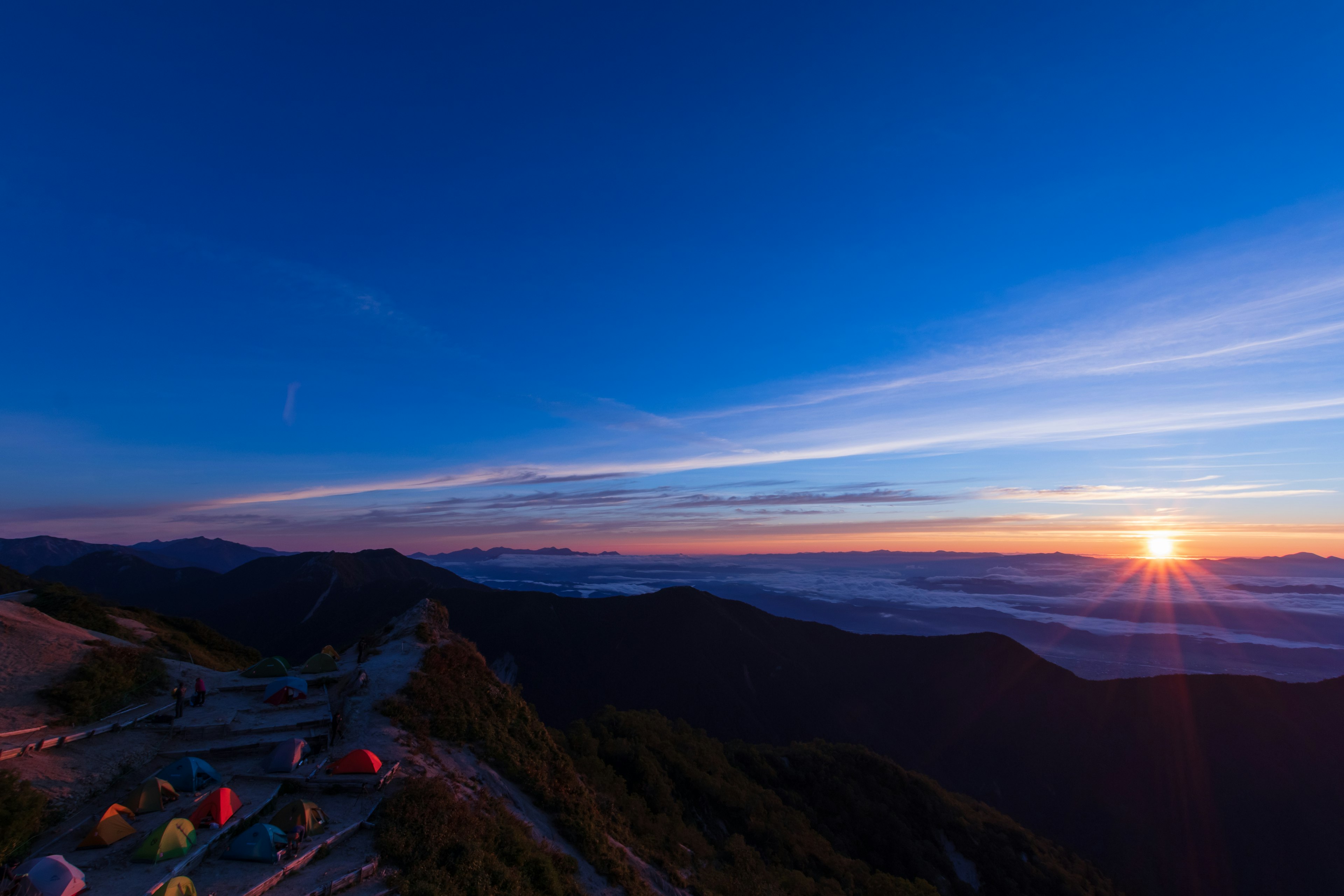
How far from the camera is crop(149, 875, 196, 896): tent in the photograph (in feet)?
33.9

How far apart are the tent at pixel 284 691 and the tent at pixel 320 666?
338 cm

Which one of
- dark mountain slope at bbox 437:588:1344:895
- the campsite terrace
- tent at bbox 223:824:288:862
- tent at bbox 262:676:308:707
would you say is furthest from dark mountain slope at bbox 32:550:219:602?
tent at bbox 223:824:288:862

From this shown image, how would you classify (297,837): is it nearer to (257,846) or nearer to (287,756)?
(257,846)

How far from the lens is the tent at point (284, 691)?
22.3 m

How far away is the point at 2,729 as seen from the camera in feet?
50.4

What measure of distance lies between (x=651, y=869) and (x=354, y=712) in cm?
1279

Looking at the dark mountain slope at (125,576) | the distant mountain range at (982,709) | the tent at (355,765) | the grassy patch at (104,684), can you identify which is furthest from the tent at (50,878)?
the dark mountain slope at (125,576)

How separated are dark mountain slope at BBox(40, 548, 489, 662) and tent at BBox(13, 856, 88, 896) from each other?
88.5 meters

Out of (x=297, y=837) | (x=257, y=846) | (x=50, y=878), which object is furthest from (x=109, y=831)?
(x=297, y=837)

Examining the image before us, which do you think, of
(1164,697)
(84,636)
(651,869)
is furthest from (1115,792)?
(84,636)

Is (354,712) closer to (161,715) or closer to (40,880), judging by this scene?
(161,715)

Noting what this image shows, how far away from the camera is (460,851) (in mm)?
13898

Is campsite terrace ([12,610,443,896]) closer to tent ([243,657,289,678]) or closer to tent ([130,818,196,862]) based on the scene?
tent ([130,818,196,862])

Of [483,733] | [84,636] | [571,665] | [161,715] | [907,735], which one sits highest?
[84,636]
